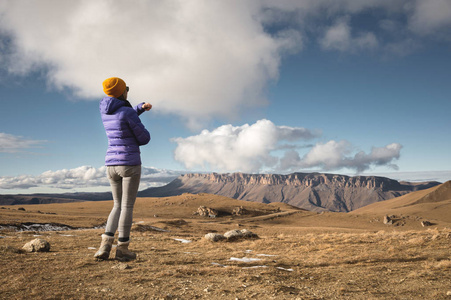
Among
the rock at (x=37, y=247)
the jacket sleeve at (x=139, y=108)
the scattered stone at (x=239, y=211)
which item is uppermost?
the jacket sleeve at (x=139, y=108)

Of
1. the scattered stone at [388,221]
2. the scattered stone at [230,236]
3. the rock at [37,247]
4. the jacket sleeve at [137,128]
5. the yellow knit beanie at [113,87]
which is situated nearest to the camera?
the jacket sleeve at [137,128]

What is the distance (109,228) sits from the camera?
5633mm

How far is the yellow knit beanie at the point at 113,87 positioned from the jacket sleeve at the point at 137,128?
0.74 metres

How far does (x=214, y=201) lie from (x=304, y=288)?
74.8 m

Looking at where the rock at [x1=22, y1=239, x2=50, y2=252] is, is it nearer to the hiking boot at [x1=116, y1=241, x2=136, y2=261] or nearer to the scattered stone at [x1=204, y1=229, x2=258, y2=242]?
the hiking boot at [x1=116, y1=241, x2=136, y2=261]

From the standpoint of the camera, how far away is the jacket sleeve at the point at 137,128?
18.2ft

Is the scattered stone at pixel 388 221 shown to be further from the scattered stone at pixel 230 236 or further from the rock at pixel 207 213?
the scattered stone at pixel 230 236

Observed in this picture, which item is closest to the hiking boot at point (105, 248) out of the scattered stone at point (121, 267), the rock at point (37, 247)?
the scattered stone at point (121, 267)

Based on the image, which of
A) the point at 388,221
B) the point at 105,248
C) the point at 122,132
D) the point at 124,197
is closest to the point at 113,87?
the point at 122,132

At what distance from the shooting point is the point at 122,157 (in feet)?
18.4

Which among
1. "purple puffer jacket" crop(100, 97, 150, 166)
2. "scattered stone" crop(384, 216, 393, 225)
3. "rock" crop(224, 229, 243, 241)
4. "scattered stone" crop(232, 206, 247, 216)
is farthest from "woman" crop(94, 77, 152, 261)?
"scattered stone" crop(384, 216, 393, 225)

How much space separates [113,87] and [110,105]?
461 millimetres

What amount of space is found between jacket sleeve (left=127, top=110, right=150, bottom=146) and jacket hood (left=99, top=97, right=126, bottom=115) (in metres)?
0.41

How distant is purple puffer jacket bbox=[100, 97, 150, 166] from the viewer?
5574 millimetres
